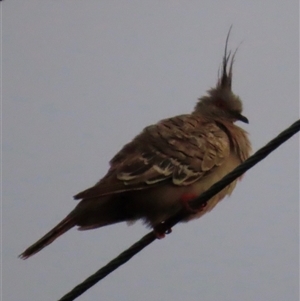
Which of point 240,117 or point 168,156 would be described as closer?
point 168,156

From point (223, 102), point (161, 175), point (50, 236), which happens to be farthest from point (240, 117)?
point (50, 236)

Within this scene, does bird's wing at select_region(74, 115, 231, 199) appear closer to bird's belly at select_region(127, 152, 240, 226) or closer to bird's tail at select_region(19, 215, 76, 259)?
bird's belly at select_region(127, 152, 240, 226)

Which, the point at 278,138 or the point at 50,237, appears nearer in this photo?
the point at 278,138

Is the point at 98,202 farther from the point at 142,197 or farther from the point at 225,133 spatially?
the point at 225,133

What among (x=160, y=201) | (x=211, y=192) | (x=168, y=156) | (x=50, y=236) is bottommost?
(x=211, y=192)

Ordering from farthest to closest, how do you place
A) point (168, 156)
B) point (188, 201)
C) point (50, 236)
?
point (168, 156)
point (188, 201)
point (50, 236)

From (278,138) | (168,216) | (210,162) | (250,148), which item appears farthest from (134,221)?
(278,138)

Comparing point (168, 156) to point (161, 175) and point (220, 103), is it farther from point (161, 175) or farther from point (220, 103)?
point (220, 103)

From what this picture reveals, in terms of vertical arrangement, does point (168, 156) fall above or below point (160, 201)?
above
